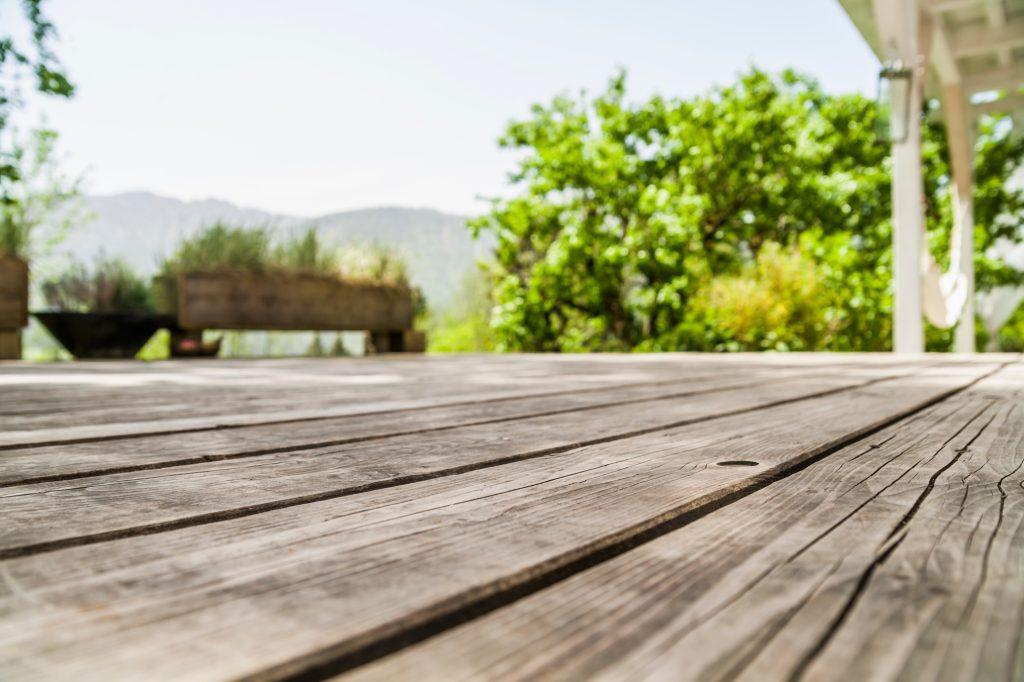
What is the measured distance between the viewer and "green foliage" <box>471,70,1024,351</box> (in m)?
8.30

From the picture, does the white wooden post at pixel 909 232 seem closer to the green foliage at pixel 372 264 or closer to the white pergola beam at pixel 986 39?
the white pergola beam at pixel 986 39

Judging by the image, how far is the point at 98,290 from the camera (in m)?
4.29

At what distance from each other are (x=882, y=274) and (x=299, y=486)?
8.07 m

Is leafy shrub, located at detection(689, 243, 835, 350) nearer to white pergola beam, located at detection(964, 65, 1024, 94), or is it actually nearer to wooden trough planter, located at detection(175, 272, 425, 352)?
white pergola beam, located at detection(964, 65, 1024, 94)

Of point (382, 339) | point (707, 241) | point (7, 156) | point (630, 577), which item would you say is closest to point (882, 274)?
point (707, 241)

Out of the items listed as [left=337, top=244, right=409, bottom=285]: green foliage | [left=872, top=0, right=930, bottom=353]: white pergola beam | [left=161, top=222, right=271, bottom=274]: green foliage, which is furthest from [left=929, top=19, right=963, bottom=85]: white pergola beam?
[left=161, top=222, right=271, bottom=274]: green foliage

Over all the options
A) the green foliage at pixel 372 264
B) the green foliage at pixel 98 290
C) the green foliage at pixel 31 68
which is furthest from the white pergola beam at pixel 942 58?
the green foliage at pixel 98 290

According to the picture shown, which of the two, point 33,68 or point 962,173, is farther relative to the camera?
point 962,173

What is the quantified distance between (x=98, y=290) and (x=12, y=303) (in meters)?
0.85

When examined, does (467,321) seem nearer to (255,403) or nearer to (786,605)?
(255,403)

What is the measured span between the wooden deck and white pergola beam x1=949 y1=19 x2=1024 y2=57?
5577mm

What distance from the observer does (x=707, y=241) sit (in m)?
8.95

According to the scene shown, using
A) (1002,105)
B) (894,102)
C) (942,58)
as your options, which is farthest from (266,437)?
(1002,105)

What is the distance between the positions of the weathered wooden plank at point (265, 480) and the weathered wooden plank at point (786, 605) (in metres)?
0.32
